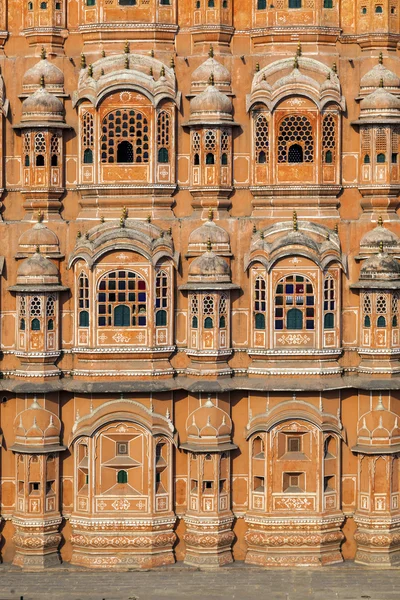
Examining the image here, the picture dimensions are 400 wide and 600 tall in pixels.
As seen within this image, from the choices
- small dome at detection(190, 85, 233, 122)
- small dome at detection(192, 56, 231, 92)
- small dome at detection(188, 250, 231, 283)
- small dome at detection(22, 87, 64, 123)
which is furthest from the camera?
small dome at detection(192, 56, 231, 92)

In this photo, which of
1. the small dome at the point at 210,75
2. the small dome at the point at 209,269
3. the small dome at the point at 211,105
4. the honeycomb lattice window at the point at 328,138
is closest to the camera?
the small dome at the point at 209,269

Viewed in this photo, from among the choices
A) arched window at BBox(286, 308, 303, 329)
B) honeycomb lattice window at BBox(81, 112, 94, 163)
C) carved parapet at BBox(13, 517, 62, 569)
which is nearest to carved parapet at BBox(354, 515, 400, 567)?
arched window at BBox(286, 308, 303, 329)

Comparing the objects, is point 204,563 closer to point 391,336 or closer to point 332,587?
point 332,587

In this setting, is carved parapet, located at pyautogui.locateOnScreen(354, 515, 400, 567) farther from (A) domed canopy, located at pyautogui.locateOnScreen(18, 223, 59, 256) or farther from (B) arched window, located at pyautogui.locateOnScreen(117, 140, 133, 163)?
(B) arched window, located at pyautogui.locateOnScreen(117, 140, 133, 163)

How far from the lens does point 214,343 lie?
166 feet

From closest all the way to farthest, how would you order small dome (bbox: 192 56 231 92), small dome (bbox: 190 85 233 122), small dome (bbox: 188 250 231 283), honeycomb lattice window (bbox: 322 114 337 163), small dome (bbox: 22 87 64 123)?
small dome (bbox: 188 250 231 283) < small dome (bbox: 190 85 233 122) < small dome (bbox: 22 87 64 123) < honeycomb lattice window (bbox: 322 114 337 163) < small dome (bbox: 192 56 231 92)

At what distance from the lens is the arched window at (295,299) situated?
50.4m

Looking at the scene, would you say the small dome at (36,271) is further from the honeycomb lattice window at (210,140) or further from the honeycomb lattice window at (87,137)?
the honeycomb lattice window at (210,140)

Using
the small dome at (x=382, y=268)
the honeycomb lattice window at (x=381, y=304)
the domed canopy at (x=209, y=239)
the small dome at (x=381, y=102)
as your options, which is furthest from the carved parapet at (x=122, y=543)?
the small dome at (x=381, y=102)

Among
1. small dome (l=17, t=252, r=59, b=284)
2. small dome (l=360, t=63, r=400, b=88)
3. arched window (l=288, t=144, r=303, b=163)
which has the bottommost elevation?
small dome (l=17, t=252, r=59, b=284)

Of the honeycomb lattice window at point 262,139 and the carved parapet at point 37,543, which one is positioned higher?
the honeycomb lattice window at point 262,139

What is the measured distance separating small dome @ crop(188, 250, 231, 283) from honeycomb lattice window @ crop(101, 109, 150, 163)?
3.46 m

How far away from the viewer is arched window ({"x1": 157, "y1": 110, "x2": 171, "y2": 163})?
50594mm

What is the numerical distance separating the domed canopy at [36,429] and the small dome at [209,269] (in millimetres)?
6099
